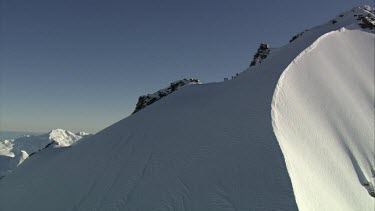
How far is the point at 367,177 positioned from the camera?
2081 centimetres

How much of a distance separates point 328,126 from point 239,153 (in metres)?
7.75

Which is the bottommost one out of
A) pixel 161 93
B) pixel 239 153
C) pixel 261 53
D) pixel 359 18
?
pixel 239 153

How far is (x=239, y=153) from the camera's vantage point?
18438mm

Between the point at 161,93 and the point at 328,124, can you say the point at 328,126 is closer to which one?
the point at 328,124

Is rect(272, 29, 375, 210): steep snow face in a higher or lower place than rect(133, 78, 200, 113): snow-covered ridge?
lower

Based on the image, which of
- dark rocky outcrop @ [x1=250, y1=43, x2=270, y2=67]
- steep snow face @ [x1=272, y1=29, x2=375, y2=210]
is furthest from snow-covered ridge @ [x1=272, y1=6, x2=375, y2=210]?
dark rocky outcrop @ [x1=250, y1=43, x2=270, y2=67]

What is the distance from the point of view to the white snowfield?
16.7 m

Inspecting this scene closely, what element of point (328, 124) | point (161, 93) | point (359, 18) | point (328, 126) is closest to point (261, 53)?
point (359, 18)

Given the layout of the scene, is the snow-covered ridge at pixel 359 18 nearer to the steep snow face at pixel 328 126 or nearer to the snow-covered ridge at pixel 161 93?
the steep snow face at pixel 328 126

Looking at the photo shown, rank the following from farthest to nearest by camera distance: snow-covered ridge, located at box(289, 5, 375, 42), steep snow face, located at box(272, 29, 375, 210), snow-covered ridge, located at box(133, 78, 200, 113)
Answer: snow-covered ridge, located at box(133, 78, 200, 113), snow-covered ridge, located at box(289, 5, 375, 42), steep snow face, located at box(272, 29, 375, 210)

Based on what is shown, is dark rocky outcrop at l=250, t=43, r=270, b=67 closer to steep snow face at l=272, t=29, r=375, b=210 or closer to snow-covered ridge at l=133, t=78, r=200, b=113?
snow-covered ridge at l=133, t=78, r=200, b=113

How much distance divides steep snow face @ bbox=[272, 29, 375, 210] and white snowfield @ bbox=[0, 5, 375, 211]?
81mm

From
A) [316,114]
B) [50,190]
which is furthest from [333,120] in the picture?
[50,190]

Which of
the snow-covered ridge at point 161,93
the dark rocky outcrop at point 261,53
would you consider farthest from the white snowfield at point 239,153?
the dark rocky outcrop at point 261,53
